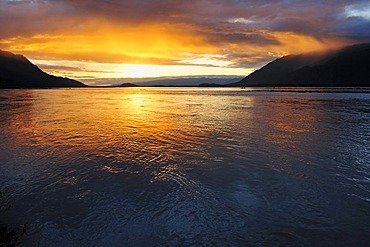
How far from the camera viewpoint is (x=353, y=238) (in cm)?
637

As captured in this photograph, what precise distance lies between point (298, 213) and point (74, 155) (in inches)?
404

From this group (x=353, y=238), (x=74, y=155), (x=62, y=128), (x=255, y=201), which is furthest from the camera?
(x=62, y=128)

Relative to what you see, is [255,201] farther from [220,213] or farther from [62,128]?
[62,128]

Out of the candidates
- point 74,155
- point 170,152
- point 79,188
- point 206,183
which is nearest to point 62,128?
point 74,155

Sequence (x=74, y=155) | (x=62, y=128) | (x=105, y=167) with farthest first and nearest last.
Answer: (x=62, y=128) < (x=74, y=155) < (x=105, y=167)

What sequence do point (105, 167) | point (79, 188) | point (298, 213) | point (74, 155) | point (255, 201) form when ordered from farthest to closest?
point (74, 155)
point (105, 167)
point (79, 188)
point (255, 201)
point (298, 213)

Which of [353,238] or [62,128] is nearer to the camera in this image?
[353,238]

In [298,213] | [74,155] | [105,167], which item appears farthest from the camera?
[74,155]

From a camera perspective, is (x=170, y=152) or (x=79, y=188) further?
(x=170, y=152)

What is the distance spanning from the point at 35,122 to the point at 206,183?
1998cm

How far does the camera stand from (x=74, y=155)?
43.2ft

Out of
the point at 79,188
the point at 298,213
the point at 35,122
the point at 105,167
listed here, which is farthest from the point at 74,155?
the point at 35,122

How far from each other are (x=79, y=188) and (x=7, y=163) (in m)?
5.03

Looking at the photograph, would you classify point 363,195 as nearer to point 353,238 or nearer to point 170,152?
point 353,238
